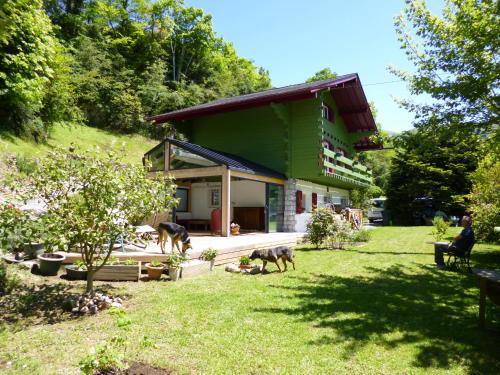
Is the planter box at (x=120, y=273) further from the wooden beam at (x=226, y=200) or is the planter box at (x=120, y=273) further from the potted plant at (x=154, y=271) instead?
the wooden beam at (x=226, y=200)

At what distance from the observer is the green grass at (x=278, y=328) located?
12.2ft

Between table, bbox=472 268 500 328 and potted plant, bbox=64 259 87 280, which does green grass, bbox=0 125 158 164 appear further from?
table, bbox=472 268 500 328

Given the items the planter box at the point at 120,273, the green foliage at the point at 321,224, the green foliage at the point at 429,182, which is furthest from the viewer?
the green foliage at the point at 429,182

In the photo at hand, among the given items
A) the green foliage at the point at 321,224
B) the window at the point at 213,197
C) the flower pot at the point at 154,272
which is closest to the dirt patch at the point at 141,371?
the flower pot at the point at 154,272

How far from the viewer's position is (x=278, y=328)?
4707 millimetres

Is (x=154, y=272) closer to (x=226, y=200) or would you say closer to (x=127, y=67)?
(x=226, y=200)

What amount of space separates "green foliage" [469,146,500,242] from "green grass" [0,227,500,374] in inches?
262

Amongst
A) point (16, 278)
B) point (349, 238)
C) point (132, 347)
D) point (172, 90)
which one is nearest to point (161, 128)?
point (172, 90)

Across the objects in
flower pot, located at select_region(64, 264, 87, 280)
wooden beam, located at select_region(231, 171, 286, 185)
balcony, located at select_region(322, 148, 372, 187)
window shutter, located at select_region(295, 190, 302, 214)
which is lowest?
flower pot, located at select_region(64, 264, 87, 280)

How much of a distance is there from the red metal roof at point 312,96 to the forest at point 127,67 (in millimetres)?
6215

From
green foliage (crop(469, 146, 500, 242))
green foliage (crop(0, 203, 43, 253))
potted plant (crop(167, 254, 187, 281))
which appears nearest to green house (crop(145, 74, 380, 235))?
green foliage (crop(469, 146, 500, 242))

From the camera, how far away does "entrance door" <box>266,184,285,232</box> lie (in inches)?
650

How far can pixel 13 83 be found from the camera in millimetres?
14422

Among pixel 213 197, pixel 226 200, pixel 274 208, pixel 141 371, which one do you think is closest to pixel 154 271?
pixel 141 371
